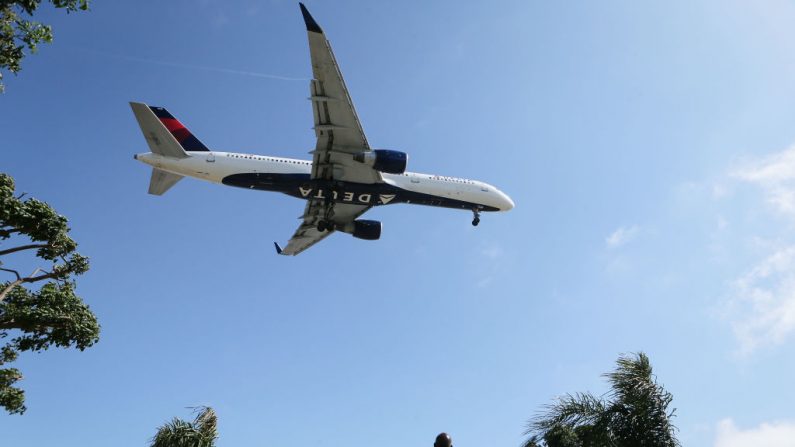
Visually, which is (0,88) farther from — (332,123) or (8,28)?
(332,123)

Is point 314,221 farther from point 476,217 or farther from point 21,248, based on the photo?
point 21,248

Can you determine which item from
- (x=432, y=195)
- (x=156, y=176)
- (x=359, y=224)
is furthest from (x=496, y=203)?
(x=156, y=176)

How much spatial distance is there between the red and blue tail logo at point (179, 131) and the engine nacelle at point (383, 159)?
29.6 feet

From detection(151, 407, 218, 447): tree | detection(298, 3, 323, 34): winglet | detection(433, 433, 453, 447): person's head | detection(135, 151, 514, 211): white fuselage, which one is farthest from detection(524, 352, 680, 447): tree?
detection(135, 151, 514, 211): white fuselage

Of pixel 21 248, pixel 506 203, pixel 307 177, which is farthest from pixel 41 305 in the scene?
pixel 506 203

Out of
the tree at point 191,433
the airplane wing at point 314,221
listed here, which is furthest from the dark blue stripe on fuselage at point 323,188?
the tree at point 191,433

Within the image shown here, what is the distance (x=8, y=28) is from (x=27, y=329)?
13.7 m

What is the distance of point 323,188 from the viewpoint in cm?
3048

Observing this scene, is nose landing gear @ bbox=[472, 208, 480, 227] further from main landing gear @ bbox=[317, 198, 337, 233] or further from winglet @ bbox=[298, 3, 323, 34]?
winglet @ bbox=[298, 3, 323, 34]

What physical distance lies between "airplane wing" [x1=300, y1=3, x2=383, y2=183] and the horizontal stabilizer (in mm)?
7534

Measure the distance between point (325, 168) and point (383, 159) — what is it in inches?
144

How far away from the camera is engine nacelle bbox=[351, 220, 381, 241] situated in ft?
117

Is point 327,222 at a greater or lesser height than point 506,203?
lesser

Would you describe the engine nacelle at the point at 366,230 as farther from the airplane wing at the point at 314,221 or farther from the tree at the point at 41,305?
the tree at the point at 41,305
